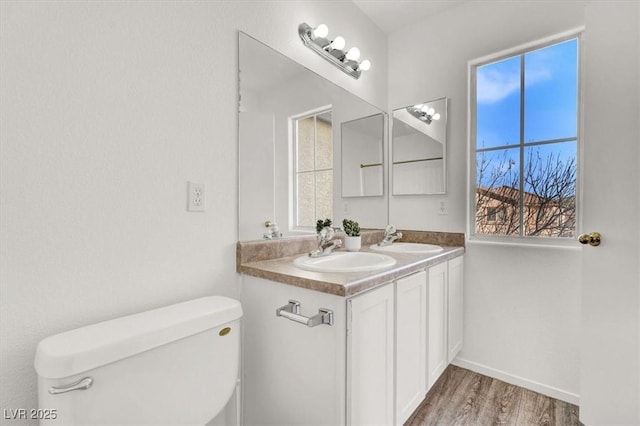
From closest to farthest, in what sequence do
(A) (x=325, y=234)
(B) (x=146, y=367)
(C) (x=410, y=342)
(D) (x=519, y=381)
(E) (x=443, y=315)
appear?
(B) (x=146, y=367)
(C) (x=410, y=342)
(A) (x=325, y=234)
(E) (x=443, y=315)
(D) (x=519, y=381)

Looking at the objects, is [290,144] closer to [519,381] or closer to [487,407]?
[487,407]

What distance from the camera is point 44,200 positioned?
0.82 m

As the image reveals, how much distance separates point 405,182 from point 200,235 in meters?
1.61

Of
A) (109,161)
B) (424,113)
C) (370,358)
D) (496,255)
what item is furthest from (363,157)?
(109,161)

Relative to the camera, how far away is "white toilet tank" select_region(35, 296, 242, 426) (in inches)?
27.4

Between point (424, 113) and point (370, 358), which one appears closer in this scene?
point (370, 358)

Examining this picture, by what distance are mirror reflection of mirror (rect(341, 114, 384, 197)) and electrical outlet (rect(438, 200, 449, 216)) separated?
1.43 ft

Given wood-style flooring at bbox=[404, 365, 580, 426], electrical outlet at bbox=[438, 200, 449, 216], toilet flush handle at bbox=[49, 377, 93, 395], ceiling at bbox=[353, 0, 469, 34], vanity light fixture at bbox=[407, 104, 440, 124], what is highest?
ceiling at bbox=[353, 0, 469, 34]

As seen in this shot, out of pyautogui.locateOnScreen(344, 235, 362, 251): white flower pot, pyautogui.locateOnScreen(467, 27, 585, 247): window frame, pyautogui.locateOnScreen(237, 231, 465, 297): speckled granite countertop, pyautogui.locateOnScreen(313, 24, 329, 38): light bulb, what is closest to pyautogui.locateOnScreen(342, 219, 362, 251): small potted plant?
pyautogui.locateOnScreen(344, 235, 362, 251): white flower pot

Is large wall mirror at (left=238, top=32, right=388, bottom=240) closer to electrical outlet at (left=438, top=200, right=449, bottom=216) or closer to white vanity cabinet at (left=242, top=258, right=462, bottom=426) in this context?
white vanity cabinet at (left=242, top=258, right=462, bottom=426)

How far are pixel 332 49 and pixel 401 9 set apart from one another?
0.74 metres

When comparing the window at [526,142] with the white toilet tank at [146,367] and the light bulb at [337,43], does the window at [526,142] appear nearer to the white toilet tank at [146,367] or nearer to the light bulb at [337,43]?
the light bulb at [337,43]

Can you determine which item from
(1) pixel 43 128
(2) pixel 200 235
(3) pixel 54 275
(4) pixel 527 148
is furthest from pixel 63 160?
(4) pixel 527 148

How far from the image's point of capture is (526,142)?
1844 mm
